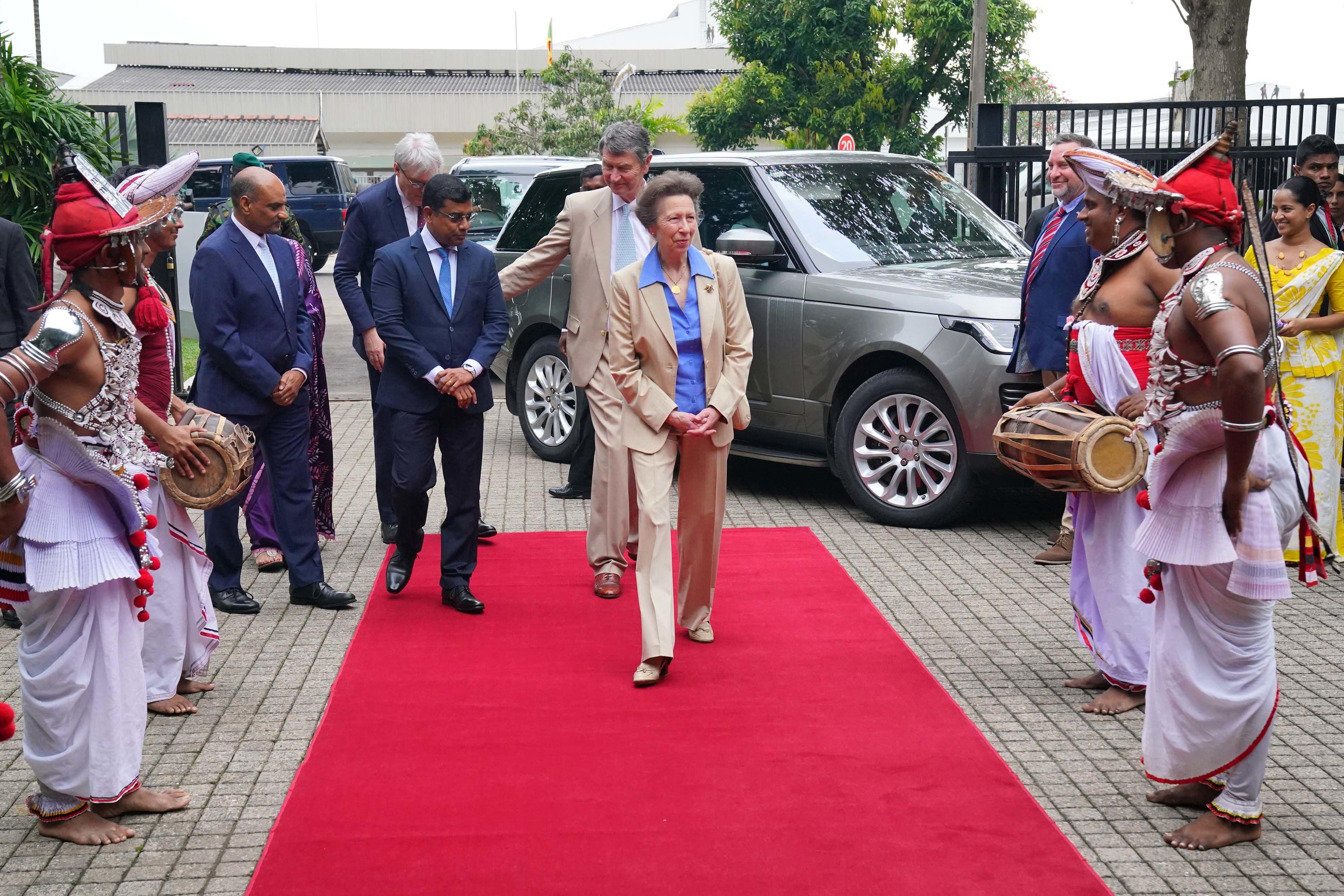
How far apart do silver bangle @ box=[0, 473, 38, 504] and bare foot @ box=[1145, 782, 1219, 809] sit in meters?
3.54

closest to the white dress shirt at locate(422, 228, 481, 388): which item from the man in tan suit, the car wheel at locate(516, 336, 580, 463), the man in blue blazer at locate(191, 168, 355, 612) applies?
the man in tan suit

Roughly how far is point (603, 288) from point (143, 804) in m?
3.82

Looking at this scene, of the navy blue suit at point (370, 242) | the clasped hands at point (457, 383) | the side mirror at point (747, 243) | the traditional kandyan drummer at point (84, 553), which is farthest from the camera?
the side mirror at point (747, 243)

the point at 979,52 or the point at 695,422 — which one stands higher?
the point at 979,52

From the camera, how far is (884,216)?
9.45 m

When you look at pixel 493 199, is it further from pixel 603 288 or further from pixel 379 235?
pixel 603 288

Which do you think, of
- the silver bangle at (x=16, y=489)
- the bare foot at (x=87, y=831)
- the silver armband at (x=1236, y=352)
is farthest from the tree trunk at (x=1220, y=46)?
the silver bangle at (x=16, y=489)

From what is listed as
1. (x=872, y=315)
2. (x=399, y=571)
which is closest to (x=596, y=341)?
(x=399, y=571)

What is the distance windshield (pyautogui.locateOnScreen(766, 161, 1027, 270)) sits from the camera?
911 cm

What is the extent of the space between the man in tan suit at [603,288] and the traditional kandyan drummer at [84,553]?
9.88ft

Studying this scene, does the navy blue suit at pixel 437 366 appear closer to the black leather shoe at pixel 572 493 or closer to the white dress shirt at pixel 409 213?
the white dress shirt at pixel 409 213

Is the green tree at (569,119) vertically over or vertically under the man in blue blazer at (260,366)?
over

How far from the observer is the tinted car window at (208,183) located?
32.5m

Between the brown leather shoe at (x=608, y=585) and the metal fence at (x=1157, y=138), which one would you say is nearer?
the brown leather shoe at (x=608, y=585)
